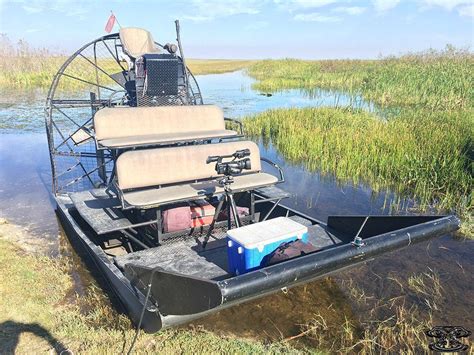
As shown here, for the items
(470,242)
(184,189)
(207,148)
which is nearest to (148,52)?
(207,148)

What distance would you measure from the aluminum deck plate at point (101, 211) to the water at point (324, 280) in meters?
1.08

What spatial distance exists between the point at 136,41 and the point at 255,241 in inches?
245

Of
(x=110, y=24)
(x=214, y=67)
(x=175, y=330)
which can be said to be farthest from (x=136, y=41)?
(x=214, y=67)

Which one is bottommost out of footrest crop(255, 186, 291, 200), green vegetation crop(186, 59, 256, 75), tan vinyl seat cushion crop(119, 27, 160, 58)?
footrest crop(255, 186, 291, 200)

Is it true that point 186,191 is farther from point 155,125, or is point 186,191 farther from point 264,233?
point 155,125

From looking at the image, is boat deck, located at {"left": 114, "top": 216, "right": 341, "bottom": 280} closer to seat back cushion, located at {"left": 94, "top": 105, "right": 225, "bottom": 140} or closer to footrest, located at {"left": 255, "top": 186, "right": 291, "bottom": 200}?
footrest, located at {"left": 255, "top": 186, "right": 291, "bottom": 200}

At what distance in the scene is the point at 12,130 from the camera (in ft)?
57.7

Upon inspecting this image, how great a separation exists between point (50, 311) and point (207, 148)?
307 cm

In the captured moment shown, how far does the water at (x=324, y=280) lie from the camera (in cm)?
503

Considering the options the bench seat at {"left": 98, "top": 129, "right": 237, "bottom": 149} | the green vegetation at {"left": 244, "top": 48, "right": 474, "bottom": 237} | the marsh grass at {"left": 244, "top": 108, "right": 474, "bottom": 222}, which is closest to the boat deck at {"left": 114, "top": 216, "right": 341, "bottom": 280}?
the bench seat at {"left": 98, "top": 129, "right": 237, "bottom": 149}

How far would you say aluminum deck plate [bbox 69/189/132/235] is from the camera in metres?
5.74

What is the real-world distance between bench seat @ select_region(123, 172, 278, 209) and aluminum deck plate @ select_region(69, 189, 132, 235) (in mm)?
479

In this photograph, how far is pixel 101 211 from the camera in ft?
21.2

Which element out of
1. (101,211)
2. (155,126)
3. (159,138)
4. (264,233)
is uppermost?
(155,126)
